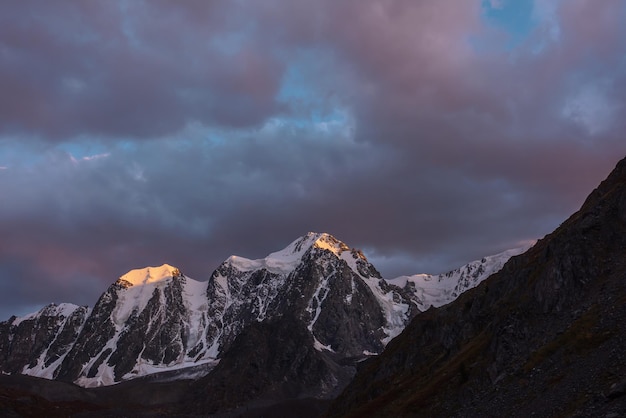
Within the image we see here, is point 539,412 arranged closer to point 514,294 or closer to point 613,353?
point 613,353

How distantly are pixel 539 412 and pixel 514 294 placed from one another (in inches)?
2837

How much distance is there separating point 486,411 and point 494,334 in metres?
36.5

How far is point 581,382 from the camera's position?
261 feet

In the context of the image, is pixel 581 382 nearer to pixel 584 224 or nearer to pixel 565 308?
pixel 565 308

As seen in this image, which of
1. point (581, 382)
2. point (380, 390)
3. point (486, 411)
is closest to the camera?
point (581, 382)

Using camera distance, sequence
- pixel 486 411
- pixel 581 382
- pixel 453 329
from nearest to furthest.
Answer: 1. pixel 581 382
2. pixel 486 411
3. pixel 453 329

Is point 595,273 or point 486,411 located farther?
point 595,273

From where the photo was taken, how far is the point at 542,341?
106 m

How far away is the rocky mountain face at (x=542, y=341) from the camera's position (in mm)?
81375

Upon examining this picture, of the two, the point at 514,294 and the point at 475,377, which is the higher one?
the point at 514,294

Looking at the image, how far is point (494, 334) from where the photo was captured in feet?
422

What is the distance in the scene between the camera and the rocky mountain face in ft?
267

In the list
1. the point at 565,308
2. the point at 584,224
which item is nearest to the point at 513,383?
the point at 565,308

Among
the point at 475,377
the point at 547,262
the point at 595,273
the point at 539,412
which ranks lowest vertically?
the point at 539,412
